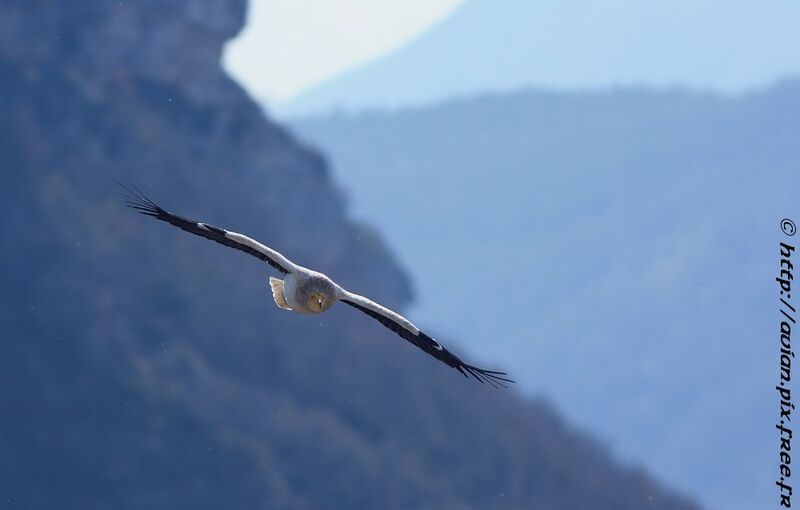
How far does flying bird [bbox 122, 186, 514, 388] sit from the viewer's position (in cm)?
2388

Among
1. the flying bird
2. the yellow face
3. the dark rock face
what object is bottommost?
the yellow face

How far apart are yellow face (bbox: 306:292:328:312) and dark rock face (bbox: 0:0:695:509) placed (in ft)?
300

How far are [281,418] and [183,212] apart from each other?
15.5 meters

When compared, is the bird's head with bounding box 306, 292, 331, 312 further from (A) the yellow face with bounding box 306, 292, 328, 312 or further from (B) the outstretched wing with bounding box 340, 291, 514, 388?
(B) the outstretched wing with bounding box 340, 291, 514, 388

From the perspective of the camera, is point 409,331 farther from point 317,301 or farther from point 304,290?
point 304,290

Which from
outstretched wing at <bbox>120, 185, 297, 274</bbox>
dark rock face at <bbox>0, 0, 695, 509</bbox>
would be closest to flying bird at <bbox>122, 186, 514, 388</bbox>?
outstretched wing at <bbox>120, 185, 297, 274</bbox>

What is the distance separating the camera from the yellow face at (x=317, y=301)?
78.2 feet

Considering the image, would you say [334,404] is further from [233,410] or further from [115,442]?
[115,442]

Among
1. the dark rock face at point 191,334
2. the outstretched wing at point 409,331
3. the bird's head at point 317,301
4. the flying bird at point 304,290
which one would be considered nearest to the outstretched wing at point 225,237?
the flying bird at point 304,290

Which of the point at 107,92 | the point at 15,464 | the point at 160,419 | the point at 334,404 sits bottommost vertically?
the point at 15,464

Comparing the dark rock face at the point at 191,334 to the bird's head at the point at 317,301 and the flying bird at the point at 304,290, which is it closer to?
the flying bird at the point at 304,290

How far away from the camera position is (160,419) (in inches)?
4857

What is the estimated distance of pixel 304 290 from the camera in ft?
78.2

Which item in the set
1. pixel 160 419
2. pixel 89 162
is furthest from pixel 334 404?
pixel 89 162
